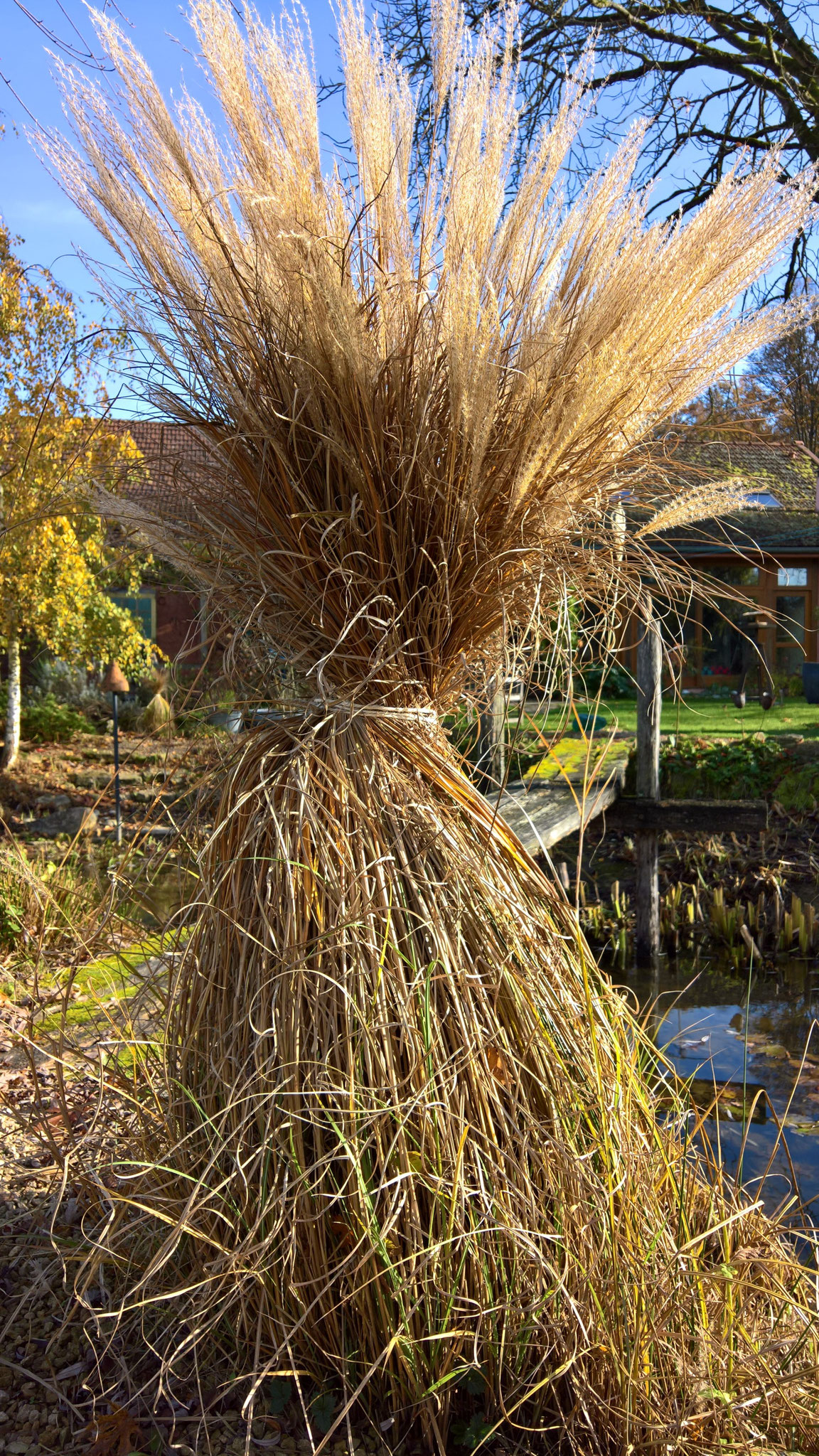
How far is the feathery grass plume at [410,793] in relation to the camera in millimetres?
1444

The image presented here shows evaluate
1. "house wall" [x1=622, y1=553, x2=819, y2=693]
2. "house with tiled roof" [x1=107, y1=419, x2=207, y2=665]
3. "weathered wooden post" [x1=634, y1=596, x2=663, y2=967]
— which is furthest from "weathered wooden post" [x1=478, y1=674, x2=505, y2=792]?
"house wall" [x1=622, y1=553, x2=819, y2=693]

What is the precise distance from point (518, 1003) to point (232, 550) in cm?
94

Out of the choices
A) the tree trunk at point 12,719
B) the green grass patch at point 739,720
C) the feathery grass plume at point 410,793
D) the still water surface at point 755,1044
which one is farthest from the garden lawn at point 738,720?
the feathery grass plume at point 410,793

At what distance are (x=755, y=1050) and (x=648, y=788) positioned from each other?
3.35m

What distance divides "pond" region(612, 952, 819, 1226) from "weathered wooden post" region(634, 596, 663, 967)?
0.24m

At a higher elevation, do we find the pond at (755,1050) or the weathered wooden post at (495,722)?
the weathered wooden post at (495,722)

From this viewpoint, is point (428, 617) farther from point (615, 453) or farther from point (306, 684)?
point (615, 453)

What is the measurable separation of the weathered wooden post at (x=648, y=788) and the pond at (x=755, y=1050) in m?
0.24

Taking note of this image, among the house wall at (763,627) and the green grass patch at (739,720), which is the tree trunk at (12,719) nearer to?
the green grass patch at (739,720)

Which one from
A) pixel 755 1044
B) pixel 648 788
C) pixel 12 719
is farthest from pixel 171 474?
pixel 12 719

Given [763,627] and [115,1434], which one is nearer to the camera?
[115,1434]

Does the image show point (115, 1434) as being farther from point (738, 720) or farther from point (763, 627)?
point (763, 627)

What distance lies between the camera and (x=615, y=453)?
167 cm

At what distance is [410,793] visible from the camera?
166cm
